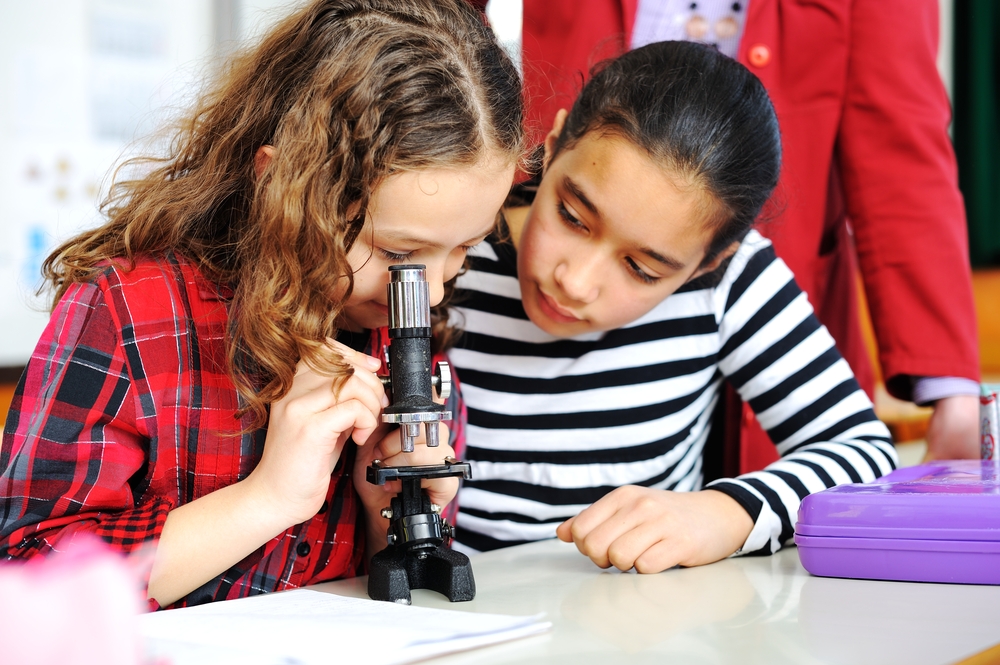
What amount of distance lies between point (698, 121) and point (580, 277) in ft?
0.82

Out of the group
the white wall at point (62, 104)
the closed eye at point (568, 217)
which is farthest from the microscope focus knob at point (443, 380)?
the white wall at point (62, 104)

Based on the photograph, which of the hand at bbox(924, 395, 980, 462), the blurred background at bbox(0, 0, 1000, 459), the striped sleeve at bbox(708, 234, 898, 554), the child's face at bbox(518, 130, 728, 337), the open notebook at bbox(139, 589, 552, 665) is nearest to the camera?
the open notebook at bbox(139, 589, 552, 665)

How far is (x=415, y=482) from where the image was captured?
0.94 m

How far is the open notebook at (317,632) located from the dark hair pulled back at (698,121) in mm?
656

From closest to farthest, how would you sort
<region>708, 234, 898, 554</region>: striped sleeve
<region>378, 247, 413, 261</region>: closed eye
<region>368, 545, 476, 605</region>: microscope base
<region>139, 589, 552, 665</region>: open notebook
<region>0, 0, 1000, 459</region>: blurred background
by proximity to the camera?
<region>139, 589, 552, 665</region>: open notebook < <region>368, 545, 476, 605</region>: microscope base < <region>378, 247, 413, 261</region>: closed eye < <region>708, 234, 898, 554</region>: striped sleeve < <region>0, 0, 1000, 459</region>: blurred background

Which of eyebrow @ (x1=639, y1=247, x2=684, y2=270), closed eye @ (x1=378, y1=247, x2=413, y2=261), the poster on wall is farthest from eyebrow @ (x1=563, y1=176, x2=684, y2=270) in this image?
the poster on wall

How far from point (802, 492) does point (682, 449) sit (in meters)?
0.29

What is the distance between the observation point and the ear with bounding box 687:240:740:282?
4.38ft

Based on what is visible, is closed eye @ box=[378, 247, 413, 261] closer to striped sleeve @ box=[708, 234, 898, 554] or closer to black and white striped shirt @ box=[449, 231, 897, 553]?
black and white striped shirt @ box=[449, 231, 897, 553]

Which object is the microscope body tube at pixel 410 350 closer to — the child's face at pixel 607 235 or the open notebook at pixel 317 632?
the open notebook at pixel 317 632

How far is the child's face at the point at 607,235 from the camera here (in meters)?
1.18

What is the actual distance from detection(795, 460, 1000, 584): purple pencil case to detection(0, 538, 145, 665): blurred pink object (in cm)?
74

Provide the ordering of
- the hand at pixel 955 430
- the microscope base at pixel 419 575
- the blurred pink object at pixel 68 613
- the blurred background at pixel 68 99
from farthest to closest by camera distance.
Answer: the blurred background at pixel 68 99 < the hand at pixel 955 430 < the microscope base at pixel 419 575 < the blurred pink object at pixel 68 613

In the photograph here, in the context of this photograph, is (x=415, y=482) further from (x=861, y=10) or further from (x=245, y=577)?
(x=861, y=10)
